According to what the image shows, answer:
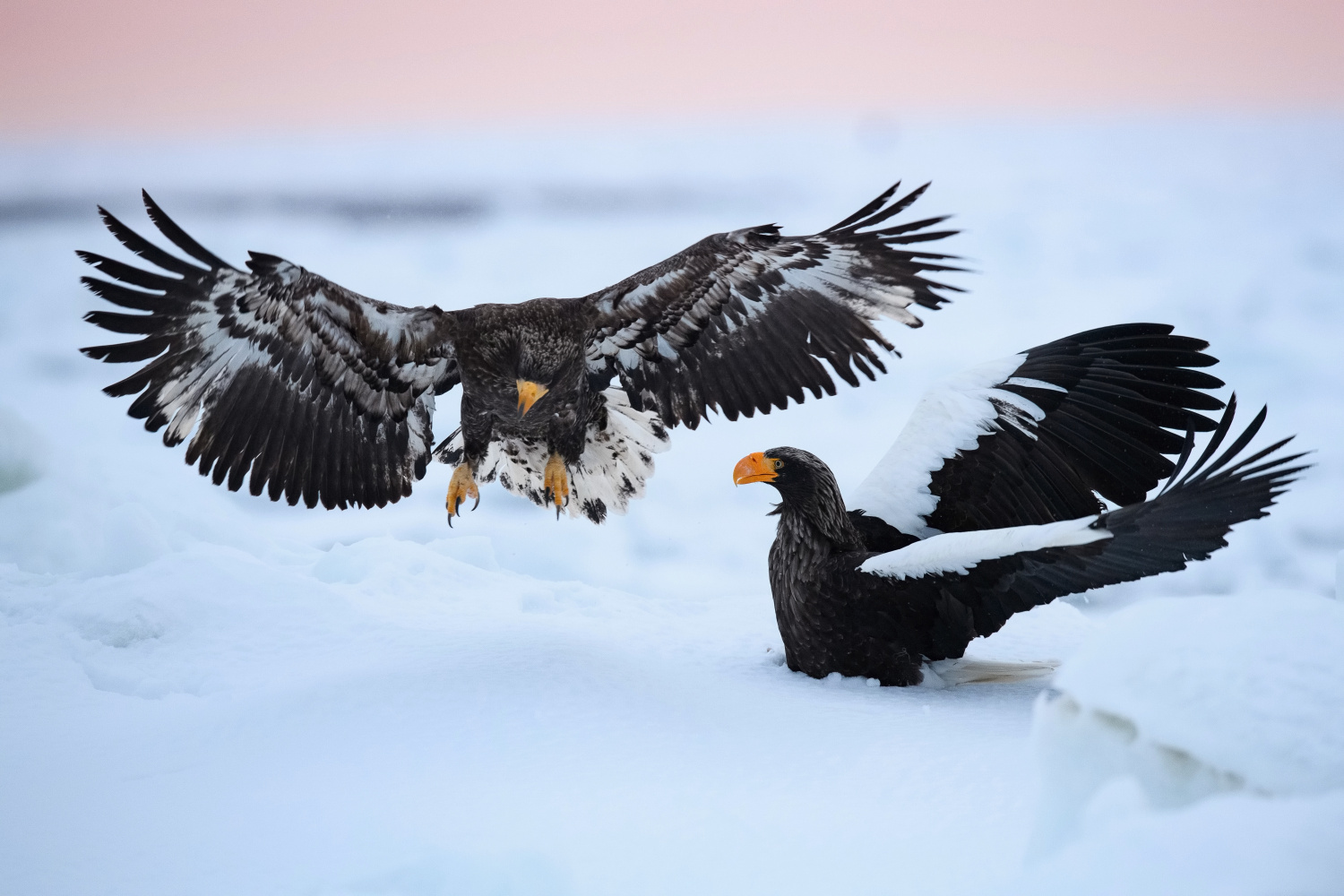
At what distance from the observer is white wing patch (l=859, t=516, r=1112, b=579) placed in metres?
2.41

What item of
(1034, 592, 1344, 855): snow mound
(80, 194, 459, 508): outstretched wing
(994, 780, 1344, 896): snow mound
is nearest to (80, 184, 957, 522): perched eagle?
(80, 194, 459, 508): outstretched wing

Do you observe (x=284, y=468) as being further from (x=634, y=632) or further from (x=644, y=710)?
(x=644, y=710)

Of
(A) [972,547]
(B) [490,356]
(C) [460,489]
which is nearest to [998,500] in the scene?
(A) [972,547]

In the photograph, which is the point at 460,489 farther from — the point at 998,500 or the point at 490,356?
the point at 998,500

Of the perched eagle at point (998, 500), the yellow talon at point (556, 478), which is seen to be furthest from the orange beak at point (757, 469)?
the yellow talon at point (556, 478)

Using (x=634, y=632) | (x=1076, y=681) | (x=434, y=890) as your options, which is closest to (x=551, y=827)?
(x=434, y=890)

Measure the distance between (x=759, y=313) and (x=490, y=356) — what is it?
102 cm

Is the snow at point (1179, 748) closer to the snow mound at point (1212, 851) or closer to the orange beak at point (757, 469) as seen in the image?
the snow mound at point (1212, 851)

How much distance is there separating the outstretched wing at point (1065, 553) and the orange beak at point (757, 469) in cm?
43

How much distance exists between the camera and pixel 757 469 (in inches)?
121

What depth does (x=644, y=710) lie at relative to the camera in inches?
104

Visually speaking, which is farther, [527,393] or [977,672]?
[527,393]

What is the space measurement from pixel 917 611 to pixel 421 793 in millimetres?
1366

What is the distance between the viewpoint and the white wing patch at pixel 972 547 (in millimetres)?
2412
